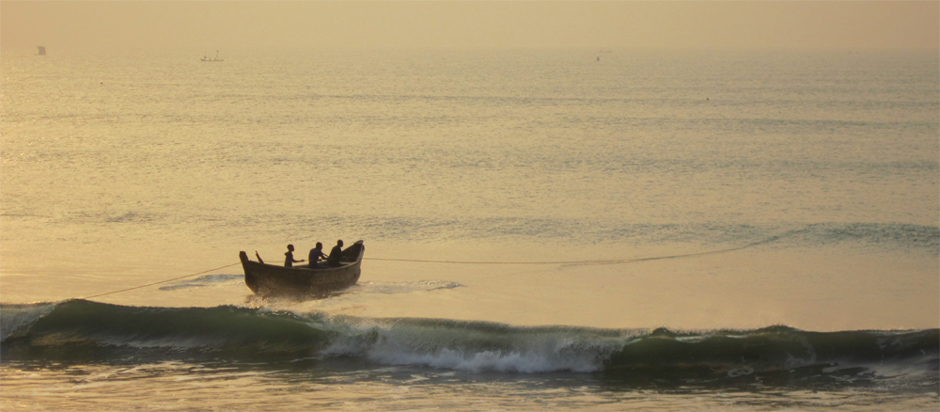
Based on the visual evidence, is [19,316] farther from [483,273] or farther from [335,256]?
[483,273]

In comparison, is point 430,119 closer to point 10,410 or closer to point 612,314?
point 612,314

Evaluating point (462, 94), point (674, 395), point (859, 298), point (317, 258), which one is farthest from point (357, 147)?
point (462, 94)

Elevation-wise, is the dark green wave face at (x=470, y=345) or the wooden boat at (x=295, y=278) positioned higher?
the wooden boat at (x=295, y=278)

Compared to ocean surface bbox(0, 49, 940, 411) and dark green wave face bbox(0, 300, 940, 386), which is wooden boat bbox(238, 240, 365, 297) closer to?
ocean surface bbox(0, 49, 940, 411)

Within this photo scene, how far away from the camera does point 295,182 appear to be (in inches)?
1313

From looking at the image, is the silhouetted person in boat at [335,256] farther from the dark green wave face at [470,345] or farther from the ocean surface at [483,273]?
the dark green wave face at [470,345]

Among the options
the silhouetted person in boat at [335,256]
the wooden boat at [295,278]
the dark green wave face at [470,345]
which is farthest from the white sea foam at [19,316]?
the silhouetted person in boat at [335,256]

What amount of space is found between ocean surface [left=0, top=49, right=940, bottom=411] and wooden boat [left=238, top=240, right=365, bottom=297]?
0.32m

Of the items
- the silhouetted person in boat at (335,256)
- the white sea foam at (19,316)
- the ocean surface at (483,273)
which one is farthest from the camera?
the silhouetted person in boat at (335,256)

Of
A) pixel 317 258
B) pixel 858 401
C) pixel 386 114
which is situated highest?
pixel 386 114

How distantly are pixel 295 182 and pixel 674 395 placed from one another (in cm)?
2276

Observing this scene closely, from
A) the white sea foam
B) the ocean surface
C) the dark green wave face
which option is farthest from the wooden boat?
the white sea foam

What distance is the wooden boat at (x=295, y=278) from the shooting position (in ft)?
58.1

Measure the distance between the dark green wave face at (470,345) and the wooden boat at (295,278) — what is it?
1213 millimetres
